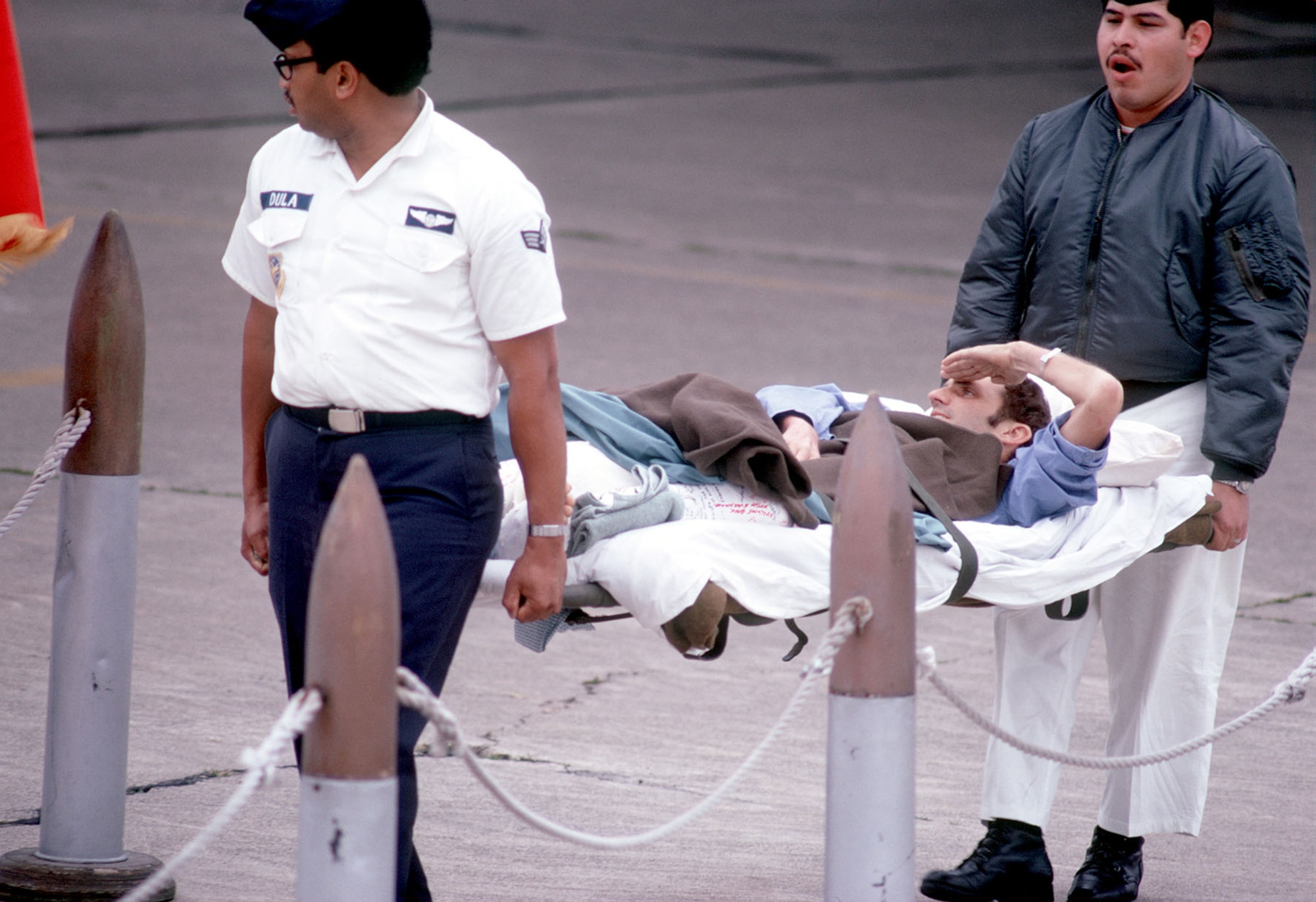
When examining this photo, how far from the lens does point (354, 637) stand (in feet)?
8.76

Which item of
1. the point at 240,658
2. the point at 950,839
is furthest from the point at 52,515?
the point at 950,839

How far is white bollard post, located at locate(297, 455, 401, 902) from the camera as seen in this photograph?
2.67 m

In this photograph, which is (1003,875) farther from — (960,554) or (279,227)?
(279,227)

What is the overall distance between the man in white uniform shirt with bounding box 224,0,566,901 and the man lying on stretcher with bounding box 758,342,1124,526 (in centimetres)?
109

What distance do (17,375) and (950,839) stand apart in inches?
246

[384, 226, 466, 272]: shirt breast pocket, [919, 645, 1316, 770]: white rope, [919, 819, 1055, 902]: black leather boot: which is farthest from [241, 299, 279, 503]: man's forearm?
[919, 819, 1055, 902]: black leather boot

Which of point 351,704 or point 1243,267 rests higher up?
point 1243,267

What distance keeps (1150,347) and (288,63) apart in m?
2.11

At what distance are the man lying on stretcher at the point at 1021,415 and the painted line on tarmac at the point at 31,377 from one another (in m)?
5.57

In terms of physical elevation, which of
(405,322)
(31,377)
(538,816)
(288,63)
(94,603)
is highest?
(288,63)

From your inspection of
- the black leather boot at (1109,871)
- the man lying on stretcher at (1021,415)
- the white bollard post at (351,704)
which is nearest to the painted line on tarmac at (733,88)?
the man lying on stretcher at (1021,415)

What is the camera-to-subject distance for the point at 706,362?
10.0 m

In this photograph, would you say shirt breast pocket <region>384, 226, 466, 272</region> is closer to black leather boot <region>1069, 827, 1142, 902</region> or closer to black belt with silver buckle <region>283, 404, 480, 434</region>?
black belt with silver buckle <region>283, 404, 480, 434</region>

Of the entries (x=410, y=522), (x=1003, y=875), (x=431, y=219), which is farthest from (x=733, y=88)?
(x=410, y=522)
